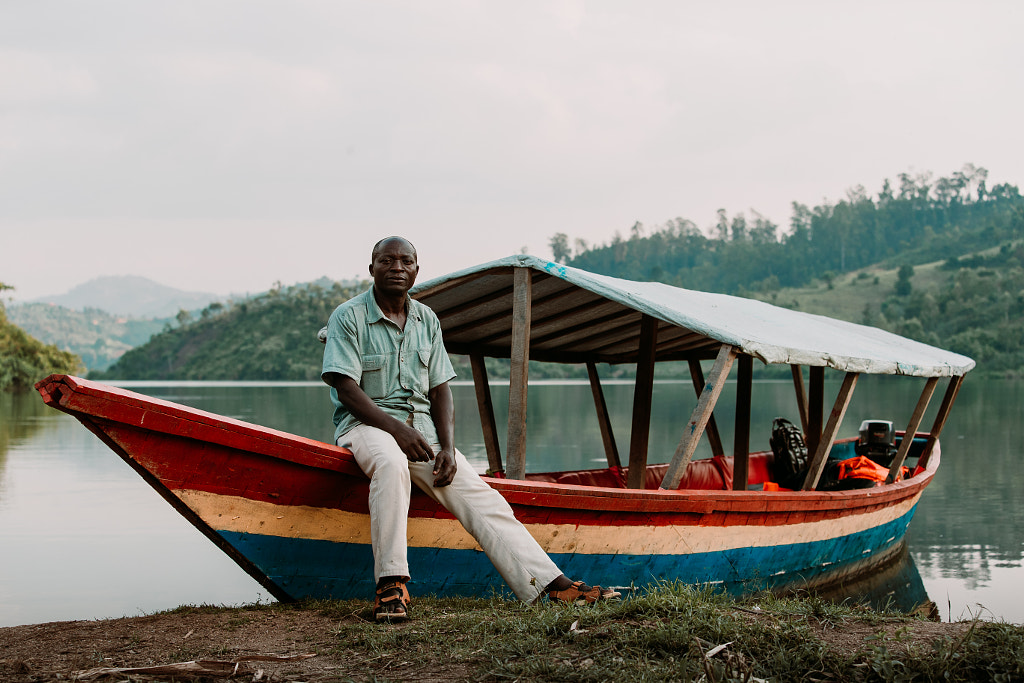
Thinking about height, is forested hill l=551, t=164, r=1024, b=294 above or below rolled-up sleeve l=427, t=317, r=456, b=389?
above

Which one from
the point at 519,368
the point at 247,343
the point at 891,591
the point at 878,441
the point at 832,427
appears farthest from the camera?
the point at 247,343

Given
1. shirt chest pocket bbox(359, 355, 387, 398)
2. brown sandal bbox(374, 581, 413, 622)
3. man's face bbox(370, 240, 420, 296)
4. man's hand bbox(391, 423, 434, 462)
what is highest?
man's face bbox(370, 240, 420, 296)

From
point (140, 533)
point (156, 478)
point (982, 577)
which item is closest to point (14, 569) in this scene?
point (140, 533)

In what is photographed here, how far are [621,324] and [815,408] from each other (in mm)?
2743

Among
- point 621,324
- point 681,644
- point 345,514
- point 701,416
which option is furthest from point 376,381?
point 621,324

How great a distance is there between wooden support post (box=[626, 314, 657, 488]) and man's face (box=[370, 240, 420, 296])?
2.64 metres

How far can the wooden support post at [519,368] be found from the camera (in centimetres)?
596

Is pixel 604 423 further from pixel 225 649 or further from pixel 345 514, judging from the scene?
pixel 225 649

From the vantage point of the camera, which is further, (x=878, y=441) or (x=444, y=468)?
(x=878, y=441)

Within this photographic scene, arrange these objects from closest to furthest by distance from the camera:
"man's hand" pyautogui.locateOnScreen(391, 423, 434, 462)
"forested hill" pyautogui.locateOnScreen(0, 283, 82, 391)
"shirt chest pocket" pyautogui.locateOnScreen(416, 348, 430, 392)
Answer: "man's hand" pyautogui.locateOnScreen(391, 423, 434, 462) → "shirt chest pocket" pyautogui.locateOnScreen(416, 348, 430, 392) → "forested hill" pyautogui.locateOnScreen(0, 283, 82, 391)

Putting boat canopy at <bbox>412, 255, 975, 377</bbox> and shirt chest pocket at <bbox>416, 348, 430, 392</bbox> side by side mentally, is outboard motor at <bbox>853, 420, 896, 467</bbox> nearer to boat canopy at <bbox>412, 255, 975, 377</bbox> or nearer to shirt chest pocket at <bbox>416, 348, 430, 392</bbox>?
boat canopy at <bbox>412, 255, 975, 377</bbox>

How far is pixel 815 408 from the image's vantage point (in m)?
9.19

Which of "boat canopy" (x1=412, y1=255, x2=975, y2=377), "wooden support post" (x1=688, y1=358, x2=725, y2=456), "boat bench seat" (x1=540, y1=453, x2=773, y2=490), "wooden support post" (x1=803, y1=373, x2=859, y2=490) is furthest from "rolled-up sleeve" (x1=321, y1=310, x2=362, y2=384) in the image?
"wooden support post" (x1=688, y1=358, x2=725, y2=456)

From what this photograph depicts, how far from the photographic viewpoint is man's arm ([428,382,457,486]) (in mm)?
4277
